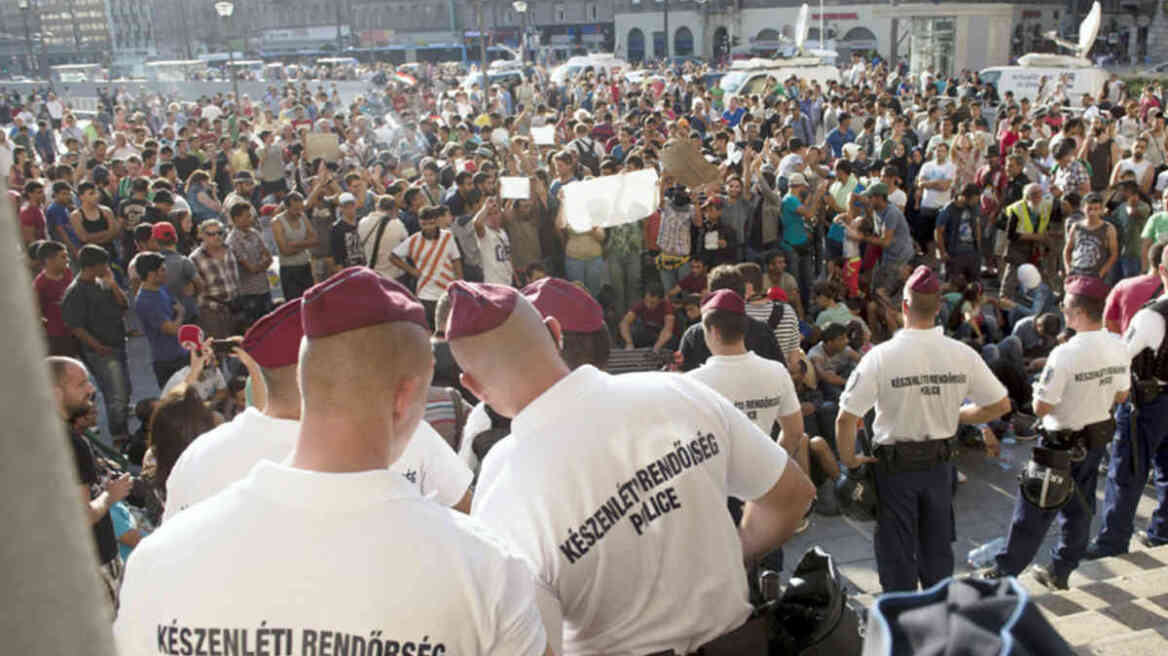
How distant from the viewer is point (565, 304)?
3281 mm

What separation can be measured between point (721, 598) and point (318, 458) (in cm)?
104

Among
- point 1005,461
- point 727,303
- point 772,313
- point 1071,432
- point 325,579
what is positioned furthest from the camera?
point 1005,461

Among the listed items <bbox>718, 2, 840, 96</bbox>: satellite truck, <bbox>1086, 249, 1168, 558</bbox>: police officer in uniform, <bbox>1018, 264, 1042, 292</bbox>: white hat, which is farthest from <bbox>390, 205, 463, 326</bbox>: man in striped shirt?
<bbox>718, 2, 840, 96</bbox>: satellite truck

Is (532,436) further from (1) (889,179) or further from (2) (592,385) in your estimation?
(1) (889,179)

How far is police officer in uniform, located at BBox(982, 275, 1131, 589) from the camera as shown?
188 inches

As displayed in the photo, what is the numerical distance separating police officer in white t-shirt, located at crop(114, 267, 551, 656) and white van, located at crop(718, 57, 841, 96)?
810 inches

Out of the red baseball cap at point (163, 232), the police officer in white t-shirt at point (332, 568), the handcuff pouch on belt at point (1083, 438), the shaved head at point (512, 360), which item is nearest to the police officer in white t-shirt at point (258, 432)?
the shaved head at point (512, 360)

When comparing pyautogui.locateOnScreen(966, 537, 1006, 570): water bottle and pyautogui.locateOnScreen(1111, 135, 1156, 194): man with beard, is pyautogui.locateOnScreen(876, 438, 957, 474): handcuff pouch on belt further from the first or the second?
pyautogui.locateOnScreen(1111, 135, 1156, 194): man with beard

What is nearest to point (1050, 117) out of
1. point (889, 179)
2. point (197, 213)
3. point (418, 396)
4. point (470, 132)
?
point (889, 179)

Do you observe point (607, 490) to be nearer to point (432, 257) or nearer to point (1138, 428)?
point (1138, 428)

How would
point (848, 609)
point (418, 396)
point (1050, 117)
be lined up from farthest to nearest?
point (1050, 117), point (848, 609), point (418, 396)

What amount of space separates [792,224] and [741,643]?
8.00 meters

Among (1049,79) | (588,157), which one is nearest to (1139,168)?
(588,157)

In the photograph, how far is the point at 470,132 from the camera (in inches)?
606
